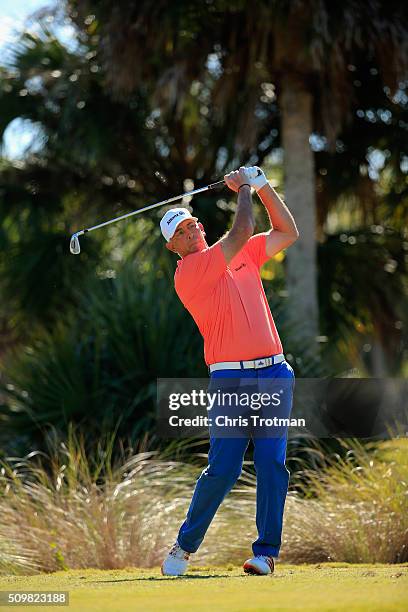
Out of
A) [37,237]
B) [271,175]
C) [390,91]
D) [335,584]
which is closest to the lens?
[335,584]

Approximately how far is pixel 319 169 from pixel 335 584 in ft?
33.0

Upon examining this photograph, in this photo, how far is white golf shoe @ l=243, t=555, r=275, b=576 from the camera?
5727 mm

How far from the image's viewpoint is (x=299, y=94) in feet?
42.7

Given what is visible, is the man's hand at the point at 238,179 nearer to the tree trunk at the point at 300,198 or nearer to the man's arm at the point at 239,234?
the man's arm at the point at 239,234

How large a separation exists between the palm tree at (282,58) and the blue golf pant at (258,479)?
600 centimetres

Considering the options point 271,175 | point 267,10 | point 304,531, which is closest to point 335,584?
point 304,531

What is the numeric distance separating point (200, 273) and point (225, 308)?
22 cm

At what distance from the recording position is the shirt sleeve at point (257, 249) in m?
6.07

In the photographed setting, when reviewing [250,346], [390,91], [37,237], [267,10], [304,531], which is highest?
[267,10]

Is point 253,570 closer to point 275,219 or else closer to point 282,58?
point 275,219

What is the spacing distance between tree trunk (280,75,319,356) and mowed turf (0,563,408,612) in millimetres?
6374

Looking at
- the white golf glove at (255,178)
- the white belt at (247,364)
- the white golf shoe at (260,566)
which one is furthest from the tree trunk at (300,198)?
the white golf shoe at (260,566)

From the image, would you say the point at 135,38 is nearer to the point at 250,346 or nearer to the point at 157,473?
the point at 157,473

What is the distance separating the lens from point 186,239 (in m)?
5.93
